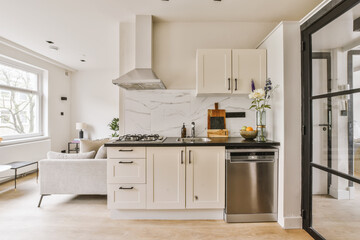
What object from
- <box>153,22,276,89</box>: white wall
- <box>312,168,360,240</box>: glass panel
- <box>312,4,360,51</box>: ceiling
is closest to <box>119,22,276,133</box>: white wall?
<box>153,22,276,89</box>: white wall

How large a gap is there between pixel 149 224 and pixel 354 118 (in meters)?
2.28

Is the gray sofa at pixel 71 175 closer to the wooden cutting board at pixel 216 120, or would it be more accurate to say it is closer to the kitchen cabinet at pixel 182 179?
the kitchen cabinet at pixel 182 179

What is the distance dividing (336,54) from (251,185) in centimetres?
155

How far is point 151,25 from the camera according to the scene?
2713 millimetres

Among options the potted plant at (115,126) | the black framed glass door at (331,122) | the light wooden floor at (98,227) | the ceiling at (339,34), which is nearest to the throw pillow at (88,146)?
the light wooden floor at (98,227)

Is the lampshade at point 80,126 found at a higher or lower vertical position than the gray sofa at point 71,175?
higher

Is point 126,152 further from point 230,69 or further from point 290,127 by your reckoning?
point 290,127

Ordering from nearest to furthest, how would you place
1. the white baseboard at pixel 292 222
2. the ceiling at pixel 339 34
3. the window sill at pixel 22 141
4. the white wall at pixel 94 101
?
the ceiling at pixel 339 34, the white baseboard at pixel 292 222, the window sill at pixel 22 141, the white wall at pixel 94 101

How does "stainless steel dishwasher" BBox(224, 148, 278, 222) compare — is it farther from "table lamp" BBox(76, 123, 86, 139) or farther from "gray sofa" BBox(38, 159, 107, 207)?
"table lamp" BBox(76, 123, 86, 139)

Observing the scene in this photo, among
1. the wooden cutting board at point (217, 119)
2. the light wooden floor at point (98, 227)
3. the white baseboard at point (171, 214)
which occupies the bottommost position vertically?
the light wooden floor at point (98, 227)

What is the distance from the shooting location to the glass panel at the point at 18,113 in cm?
396

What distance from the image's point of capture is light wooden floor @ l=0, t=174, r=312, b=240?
1.96m

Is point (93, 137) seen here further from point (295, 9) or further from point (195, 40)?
Result: point (295, 9)

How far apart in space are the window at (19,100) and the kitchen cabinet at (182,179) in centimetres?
377
